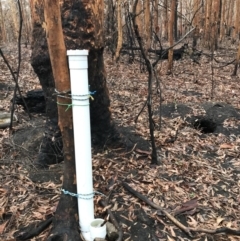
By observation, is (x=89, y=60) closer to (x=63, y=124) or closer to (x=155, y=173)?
(x=63, y=124)

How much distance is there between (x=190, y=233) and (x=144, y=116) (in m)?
3.16

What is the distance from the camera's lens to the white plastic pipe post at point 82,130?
2232mm

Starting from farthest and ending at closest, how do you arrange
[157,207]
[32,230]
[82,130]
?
[157,207] < [32,230] < [82,130]

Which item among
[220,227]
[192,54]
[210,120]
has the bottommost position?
[220,227]

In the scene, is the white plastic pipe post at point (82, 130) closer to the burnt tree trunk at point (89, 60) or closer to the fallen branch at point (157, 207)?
the fallen branch at point (157, 207)

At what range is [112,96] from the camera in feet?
23.7

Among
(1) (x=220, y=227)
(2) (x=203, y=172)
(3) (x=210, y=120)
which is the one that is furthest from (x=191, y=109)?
(1) (x=220, y=227)

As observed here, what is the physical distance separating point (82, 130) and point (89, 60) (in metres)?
1.60

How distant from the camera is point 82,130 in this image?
232 cm

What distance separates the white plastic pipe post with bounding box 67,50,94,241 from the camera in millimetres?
2232

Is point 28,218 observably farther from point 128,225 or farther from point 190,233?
point 190,233

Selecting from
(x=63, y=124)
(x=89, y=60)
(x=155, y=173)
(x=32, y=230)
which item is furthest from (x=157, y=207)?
(x=89, y=60)

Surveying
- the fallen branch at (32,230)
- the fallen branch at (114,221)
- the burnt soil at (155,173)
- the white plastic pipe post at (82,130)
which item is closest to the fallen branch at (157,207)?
the burnt soil at (155,173)

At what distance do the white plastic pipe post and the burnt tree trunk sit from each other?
137cm
